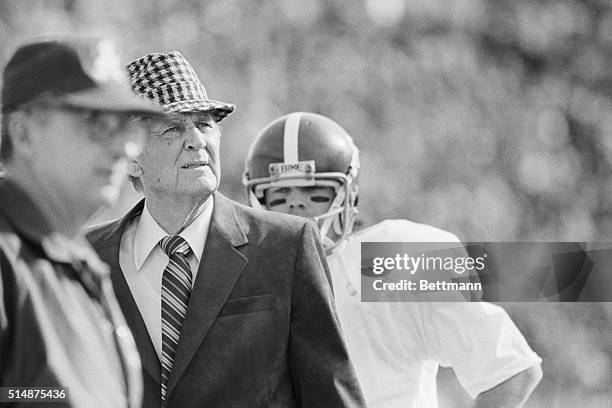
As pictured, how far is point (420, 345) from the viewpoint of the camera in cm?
288

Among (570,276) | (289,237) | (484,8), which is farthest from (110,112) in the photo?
(484,8)

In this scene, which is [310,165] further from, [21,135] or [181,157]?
[21,135]

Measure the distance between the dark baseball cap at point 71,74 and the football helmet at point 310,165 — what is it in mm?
1641

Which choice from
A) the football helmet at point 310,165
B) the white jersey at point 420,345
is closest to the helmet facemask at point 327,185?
the football helmet at point 310,165

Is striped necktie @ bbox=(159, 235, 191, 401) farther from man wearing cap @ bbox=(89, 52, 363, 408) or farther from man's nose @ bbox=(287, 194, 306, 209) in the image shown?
man's nose @ bbox=(287, 194, 306, 209)

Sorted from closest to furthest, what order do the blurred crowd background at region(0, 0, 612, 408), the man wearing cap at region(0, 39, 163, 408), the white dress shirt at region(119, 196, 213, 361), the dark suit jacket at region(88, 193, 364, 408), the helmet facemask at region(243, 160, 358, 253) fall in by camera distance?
the man wearing cap at region(0, 39, 163, 408), the dark suit jacket at region(88, 193, 364, 408), the white dress shirt at region(119, 196, 213, 361), the helmet facemask at region(243, 160, 358, 253), the blurred crowd background at region(0, 0, 612, 408)

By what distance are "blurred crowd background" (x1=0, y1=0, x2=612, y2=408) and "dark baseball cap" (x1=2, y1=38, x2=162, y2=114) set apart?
1968mm

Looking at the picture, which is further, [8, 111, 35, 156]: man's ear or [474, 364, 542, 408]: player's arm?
[474, 364, 542, 408]: player's arm

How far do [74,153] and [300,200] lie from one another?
1703mm

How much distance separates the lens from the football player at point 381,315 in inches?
112

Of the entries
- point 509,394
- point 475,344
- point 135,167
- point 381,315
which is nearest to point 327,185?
point 381,315

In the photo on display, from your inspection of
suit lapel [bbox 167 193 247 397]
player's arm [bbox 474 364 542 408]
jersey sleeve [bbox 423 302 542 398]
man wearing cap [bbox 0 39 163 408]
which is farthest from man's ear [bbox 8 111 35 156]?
player's arm [bbox 474 364 542 408]

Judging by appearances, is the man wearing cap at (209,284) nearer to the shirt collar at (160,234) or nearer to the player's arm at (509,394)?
the shirt collar at (160,234)

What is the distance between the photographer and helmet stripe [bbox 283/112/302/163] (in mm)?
3076
